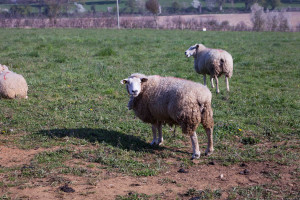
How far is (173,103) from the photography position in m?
5.71

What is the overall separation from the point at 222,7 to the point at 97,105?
46765 mm

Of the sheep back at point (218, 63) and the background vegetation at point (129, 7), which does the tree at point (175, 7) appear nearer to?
the background vegetation at point (129, 7)

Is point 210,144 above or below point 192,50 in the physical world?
below

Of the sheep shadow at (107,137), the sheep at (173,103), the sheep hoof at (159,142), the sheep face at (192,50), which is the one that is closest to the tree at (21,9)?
the sheep face at (192,50)

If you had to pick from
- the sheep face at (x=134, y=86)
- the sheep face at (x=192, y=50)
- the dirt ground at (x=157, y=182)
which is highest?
the sheep face at (x=192, y=50)

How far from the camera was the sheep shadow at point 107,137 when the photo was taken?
6.23 m

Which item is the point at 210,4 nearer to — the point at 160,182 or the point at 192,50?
the point at 192,50

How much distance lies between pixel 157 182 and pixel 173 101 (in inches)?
58.5

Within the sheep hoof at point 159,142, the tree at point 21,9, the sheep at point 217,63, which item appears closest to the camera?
the sheep hoof at point 159,142

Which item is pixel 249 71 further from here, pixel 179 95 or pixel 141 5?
pixel 141 5

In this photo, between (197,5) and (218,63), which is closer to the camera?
(218,63)

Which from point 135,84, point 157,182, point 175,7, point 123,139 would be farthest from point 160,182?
point 175,7

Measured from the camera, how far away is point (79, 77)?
439 inches

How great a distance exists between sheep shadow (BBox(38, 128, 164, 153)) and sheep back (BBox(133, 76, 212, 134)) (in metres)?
0.50
